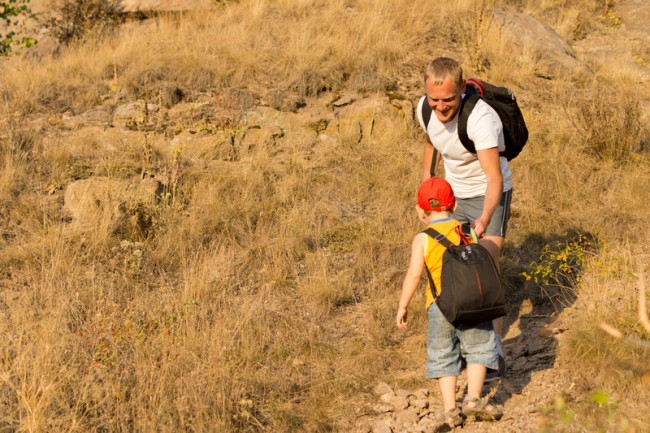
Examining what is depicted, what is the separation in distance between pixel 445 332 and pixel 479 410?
0.45m

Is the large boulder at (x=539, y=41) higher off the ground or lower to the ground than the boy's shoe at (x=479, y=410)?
higher

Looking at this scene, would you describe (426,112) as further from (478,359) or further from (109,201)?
(109,201)

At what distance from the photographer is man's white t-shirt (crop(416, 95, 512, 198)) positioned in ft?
13.5

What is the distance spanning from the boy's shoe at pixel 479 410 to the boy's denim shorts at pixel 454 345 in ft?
0.55

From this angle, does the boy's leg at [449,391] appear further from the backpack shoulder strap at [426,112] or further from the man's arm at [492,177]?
the backpack shoulder strap at [426,112]

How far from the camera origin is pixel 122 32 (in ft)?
40.9

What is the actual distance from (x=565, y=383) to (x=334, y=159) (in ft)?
14.2

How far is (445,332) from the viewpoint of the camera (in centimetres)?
397

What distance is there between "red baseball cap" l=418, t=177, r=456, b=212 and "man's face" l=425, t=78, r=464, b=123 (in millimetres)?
502

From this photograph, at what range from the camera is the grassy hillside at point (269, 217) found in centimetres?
418

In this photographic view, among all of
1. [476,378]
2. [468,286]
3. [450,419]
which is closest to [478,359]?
[476,378]

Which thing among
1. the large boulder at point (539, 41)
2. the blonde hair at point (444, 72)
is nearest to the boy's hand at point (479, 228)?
the blonde hair at point (444, 72)

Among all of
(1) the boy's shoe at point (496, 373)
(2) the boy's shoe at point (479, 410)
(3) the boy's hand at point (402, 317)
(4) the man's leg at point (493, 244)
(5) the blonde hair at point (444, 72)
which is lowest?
(1) the boy's shoe at point (496, 373)

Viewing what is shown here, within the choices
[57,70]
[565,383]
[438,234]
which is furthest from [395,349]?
[57,70]
